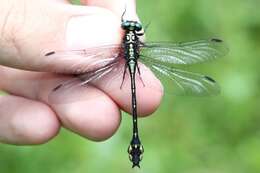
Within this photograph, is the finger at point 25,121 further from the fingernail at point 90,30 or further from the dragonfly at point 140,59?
the fingernail at point 90,30

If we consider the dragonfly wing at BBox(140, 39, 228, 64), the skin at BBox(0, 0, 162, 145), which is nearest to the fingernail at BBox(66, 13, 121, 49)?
the skin at BBox(0, 0, 162, 145)

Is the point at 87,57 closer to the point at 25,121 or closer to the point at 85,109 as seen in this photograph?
the point at 85,109

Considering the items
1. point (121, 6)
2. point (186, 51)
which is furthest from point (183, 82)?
point (121, 6)

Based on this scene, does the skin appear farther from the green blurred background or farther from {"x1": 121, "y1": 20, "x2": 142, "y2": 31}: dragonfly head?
the green blurred background

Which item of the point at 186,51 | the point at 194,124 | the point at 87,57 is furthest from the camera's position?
the point at 194,124

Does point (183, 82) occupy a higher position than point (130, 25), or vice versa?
point (130, 25)

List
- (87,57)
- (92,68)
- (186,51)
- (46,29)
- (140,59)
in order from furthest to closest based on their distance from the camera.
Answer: (186,51)
(140,59)
(92,68)
(87,57)
(46,29)
